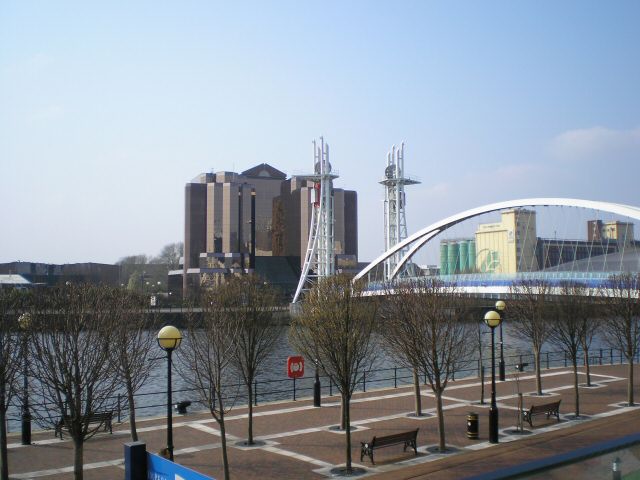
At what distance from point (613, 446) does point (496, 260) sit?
212ft

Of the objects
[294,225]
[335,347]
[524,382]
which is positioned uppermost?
[294,225]

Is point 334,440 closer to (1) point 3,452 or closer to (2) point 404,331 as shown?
(2) point 404,331

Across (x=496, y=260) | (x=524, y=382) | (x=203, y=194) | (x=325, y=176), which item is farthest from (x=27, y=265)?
(x=524, y=382)

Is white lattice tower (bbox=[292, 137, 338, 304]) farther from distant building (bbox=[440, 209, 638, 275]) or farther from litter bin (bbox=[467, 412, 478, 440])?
litter bin (bbox=[467, 412, 478, 440])

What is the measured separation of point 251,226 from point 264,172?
82.8ft

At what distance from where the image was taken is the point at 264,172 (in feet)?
449

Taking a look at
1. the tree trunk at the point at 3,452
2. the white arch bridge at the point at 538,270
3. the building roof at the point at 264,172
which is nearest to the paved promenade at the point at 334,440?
the tree trunk at the point at 3,452

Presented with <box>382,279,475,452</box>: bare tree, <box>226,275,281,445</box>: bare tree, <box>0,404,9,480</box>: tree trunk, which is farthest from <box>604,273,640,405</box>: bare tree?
<box>0,404,9,480</box>: tree trunk

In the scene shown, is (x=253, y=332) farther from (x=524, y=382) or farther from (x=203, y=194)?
(x=203, y=194)

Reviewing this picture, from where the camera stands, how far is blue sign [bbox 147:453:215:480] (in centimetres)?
778

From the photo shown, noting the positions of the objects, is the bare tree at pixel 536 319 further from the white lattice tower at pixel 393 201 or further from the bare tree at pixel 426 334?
the white lattice tower at pixel 393 201

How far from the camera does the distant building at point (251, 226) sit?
358 feet

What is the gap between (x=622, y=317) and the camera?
26188 millimetres

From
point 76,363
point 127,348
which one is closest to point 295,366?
point 127,348
